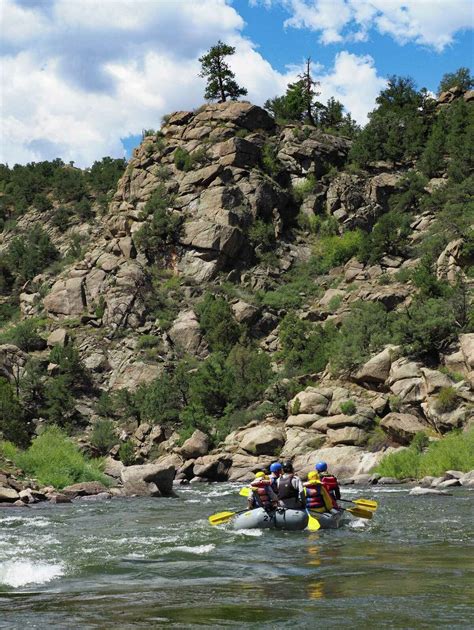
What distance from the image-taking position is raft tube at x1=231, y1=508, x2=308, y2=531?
18672 mm

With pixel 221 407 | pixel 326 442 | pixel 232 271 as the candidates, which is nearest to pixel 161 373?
pixel 221 407

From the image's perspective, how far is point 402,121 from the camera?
260 ft

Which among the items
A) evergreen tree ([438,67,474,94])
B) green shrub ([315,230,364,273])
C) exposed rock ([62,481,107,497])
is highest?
evergreen tree ([438,67,474,94])

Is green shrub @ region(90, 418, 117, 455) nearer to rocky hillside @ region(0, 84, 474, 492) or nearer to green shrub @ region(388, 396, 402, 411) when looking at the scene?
rocky hillside @ region(0, 84, 474, 492)

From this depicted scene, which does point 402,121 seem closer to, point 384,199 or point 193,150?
point 384,199

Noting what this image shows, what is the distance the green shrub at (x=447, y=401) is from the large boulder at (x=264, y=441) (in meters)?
10.0

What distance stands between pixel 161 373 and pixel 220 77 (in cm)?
4038

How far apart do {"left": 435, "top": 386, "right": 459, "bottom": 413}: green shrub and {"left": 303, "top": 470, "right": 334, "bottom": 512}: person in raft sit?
21116mm

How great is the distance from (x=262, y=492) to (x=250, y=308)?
1724 inches

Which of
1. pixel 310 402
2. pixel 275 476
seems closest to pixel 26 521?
pixel 275 476

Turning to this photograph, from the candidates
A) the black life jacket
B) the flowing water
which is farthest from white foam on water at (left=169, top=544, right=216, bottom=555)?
the black life jacket

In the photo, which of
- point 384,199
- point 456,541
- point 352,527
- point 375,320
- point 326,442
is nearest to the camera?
point 456,541

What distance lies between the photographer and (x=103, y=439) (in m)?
53.0

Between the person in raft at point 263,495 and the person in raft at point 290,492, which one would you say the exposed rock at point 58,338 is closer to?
the person in raft at point 263,495
